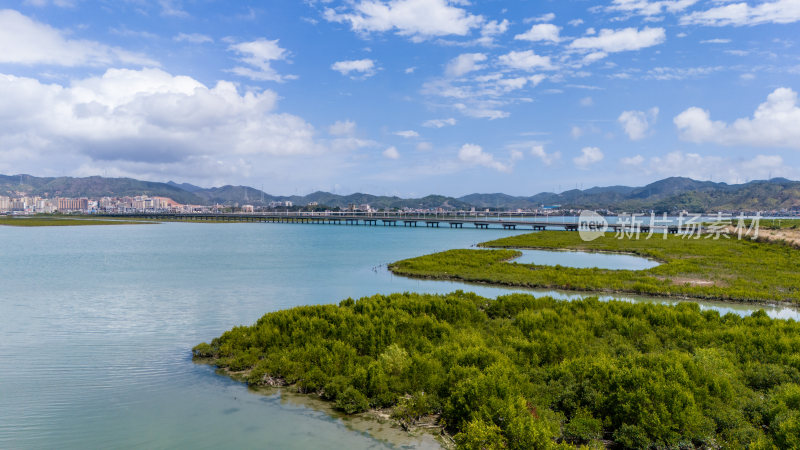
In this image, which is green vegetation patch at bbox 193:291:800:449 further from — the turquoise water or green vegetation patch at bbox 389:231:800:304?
green vegetation patch at bbox 389:231:800:304

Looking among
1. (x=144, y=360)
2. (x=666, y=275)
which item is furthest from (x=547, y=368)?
(x=666, y=275)

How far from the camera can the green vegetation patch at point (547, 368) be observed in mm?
10641

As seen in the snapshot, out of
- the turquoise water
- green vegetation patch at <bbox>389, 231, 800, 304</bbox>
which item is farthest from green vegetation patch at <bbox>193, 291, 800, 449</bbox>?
green vegetation patch at <bbox>389, 231, 800, 304</bbox>

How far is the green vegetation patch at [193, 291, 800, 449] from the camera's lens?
419 inches

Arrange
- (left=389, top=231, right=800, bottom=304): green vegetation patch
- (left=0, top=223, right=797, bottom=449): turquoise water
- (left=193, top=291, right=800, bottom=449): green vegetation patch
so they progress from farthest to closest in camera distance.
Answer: (left=389, top=231, right=800, bottom=304): green vegetation patch
(left=0, top=223, right=797, bottom=449): turquoise water
(left=193, top=291, right=800, bottom=449): green vegetation patch

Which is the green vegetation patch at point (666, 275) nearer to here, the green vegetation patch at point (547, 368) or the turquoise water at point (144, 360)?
the turquoise water at point (144, 360)

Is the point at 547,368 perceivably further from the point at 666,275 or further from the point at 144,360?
the point at 666,275

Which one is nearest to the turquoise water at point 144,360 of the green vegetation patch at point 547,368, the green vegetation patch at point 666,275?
the green vegetation patch at point 547,368

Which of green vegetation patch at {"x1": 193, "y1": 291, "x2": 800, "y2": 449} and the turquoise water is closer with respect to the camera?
green vegetation patch at {"x1": 193, "y1": 291, "x2": 800, "y2": 449}

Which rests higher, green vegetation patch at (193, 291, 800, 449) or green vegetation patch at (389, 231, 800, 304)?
green vegetation patch at (193, 291, 800, 449)

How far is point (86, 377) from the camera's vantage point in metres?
15.6

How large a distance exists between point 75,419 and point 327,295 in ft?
64.0

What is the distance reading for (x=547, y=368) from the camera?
14320 millimetres

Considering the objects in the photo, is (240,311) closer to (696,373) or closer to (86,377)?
(86,377)
